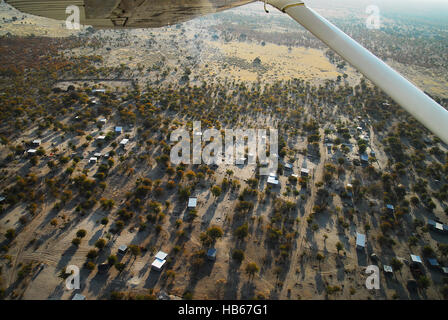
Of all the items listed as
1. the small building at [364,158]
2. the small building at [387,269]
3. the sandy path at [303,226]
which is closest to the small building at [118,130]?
the sandy path at [303,226]

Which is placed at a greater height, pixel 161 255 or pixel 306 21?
pixel 306 21

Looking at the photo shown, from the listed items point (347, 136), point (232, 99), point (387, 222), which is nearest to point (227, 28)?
point (232, 99)

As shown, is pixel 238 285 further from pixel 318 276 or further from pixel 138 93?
pixel 138 93

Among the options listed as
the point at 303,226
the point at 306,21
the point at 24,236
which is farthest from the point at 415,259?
the point at 24,236

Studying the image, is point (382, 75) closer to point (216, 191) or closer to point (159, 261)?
point (159, 261)

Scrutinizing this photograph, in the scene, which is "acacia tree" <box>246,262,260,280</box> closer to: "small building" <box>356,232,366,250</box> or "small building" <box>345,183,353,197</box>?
"small building" <box>356,232,366,250</box>

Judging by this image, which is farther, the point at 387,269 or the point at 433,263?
the point at 433,263

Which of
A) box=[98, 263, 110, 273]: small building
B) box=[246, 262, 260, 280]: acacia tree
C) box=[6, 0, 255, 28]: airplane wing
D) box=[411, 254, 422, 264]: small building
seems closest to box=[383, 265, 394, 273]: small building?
box=[411, 254, 422, 264]: small building
